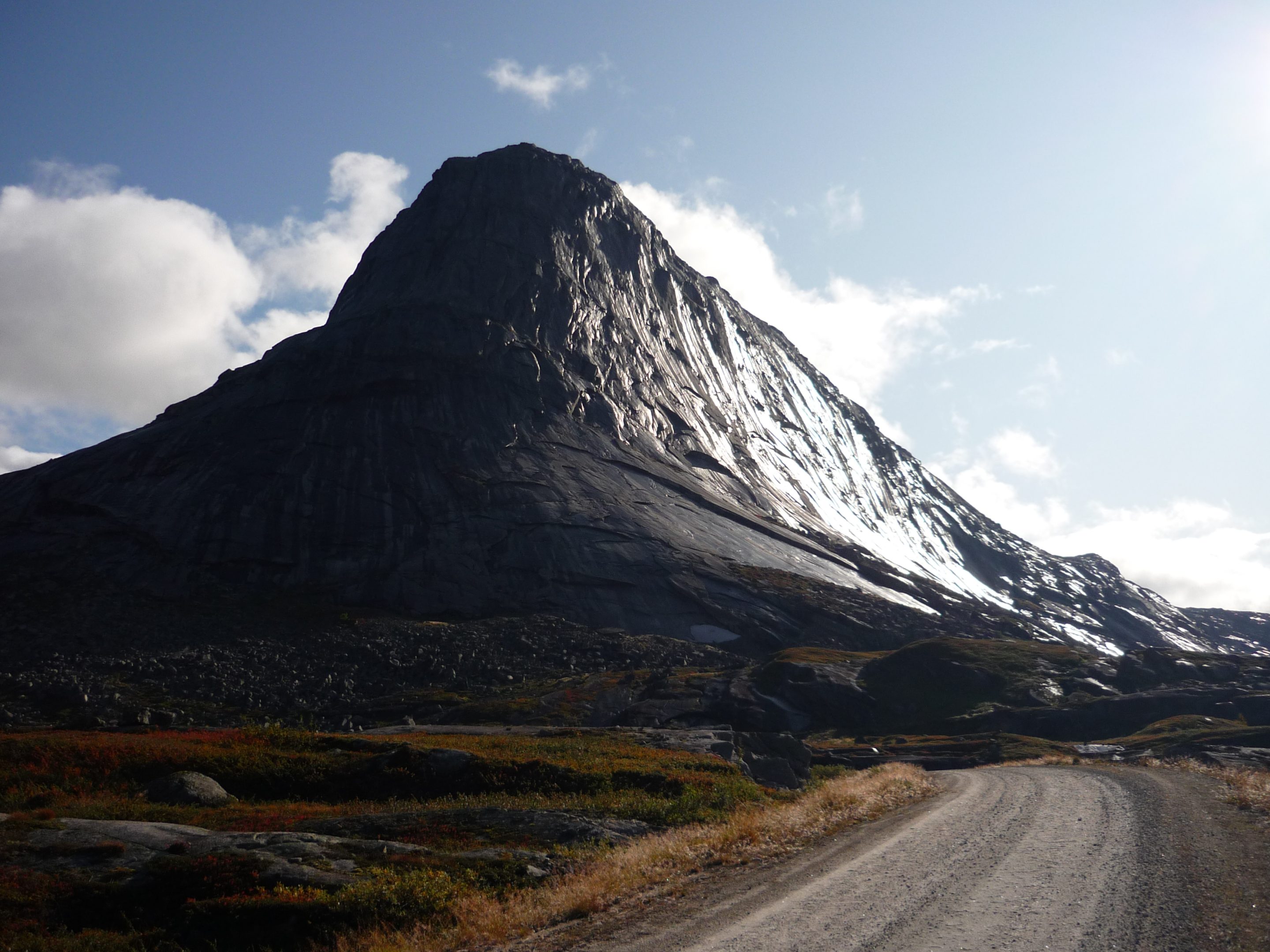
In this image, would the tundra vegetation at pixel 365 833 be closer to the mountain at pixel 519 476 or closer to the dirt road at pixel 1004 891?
the dirt road at pixel 1004 891

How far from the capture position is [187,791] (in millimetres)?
23766

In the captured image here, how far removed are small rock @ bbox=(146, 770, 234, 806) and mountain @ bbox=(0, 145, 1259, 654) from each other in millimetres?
68366

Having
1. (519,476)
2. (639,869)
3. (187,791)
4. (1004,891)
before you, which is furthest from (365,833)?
(519,476)

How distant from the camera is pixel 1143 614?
632 ft

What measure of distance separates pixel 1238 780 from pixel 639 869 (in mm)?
20469

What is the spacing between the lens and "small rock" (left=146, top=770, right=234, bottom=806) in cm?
2353

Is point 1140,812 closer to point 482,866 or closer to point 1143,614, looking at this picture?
point 482,866

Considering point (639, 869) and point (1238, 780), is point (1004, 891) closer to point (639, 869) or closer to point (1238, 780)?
point (639, 869)

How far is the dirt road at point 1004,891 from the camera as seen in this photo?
36.9 ft

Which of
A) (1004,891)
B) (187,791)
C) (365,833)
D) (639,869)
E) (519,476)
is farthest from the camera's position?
(519,476)

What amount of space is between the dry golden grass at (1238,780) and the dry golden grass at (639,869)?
8.24 metres

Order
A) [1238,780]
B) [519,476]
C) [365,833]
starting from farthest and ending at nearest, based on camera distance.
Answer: [519,476] → [1238,780] → [365,833]

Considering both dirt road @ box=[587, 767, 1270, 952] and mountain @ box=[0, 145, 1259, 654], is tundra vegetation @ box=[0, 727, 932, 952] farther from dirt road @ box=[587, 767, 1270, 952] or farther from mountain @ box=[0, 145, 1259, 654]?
mountain @ box=[0, 145, 1259, 654]

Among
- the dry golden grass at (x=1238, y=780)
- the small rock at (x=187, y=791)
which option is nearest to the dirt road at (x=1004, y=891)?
the dry golden grass at (x=1238, y=780)
